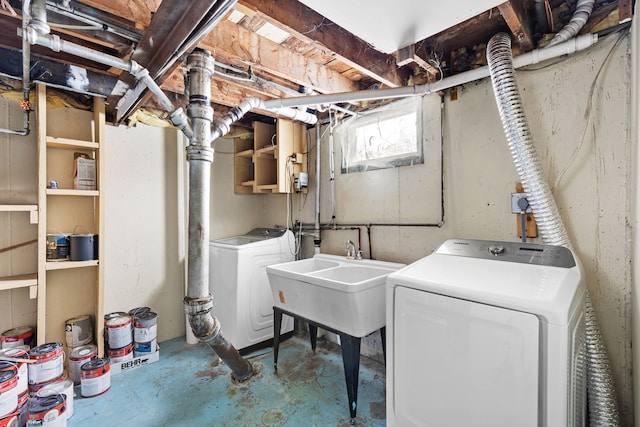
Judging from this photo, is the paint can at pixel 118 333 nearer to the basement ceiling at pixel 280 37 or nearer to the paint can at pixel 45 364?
the paint can at pixel 45 364

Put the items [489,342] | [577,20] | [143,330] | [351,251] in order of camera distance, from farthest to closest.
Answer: [351,251] < [143,330] < [577,20] < [489,342]

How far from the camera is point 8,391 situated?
1.56 m

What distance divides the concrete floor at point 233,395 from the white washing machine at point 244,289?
0.24 meters

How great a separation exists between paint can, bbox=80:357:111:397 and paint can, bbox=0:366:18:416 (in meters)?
0.37

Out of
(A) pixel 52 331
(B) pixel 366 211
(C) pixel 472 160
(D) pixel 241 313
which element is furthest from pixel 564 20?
(A) pixel 52 331

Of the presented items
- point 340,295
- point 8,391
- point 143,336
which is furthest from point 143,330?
point 340,295

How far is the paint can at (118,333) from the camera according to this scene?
2223mm

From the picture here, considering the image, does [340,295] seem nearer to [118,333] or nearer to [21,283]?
[118,333]

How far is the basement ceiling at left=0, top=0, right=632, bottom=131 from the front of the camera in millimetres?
1248

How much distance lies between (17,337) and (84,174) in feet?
3.94

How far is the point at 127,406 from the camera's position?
6.13 feet

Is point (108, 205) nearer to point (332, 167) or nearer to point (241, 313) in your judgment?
point (241, 313)

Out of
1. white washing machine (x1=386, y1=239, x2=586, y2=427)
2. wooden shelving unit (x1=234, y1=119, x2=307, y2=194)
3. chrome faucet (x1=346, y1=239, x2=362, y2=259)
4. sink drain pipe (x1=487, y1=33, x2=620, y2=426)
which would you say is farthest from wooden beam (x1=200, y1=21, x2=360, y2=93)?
white washing machine (x1=386, y1=239, x2=586, y2=427)

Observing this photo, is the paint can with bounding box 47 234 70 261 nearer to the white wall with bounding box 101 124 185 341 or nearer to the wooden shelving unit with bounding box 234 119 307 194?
the white wall with bounding box 101 124 185 341
